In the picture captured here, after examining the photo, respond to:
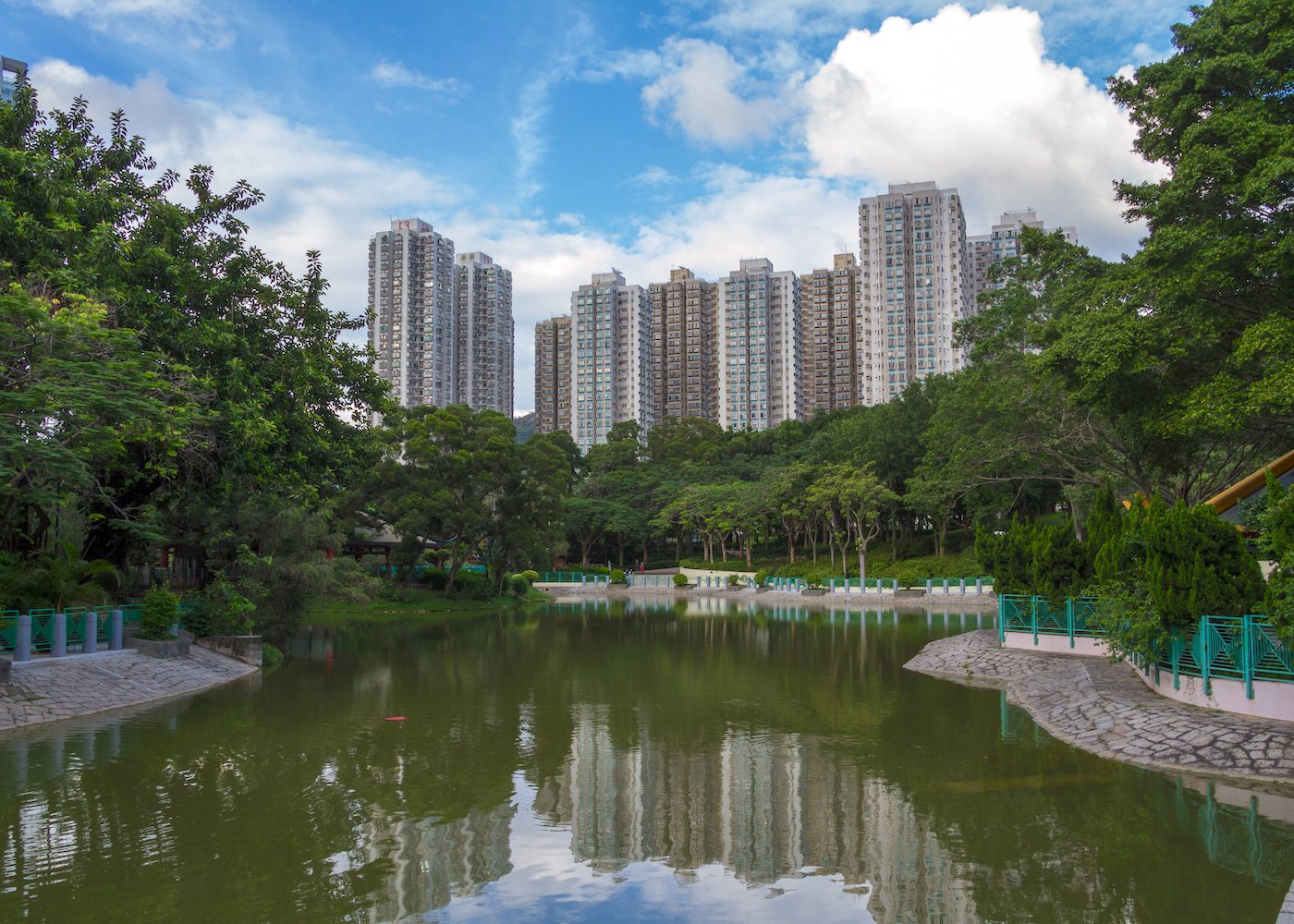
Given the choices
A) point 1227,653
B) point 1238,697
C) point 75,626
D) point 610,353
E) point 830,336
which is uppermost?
point 830,336

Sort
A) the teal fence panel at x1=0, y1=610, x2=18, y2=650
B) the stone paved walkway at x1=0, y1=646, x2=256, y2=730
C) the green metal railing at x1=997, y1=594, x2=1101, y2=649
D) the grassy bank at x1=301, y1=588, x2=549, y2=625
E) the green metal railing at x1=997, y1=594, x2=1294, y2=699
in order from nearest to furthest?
the green metal railing at x1=997, y1=594, x2=1294, y2=699, the stone paved walkway at x1=0, y1=646, x2=256, y2=730, the teal fence panel at x1=0, y1=610, x2=18, y2=650, the green metal railing at x1=997, y1=594, x2=1101, y2=649, the grassy bank at x1=301, y1=588, x2=549, y2=625

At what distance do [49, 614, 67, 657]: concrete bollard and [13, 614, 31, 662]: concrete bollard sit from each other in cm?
64

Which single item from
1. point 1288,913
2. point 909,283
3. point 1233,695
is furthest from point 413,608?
point 909,283

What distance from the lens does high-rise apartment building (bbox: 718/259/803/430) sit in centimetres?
11356

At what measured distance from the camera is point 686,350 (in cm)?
11938

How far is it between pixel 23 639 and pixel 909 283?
92.5m

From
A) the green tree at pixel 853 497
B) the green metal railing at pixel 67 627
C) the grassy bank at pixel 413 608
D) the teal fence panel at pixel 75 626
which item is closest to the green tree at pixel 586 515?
the grassy bank at pixel 413 608

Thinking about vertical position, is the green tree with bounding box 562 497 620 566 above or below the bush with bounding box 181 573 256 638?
above

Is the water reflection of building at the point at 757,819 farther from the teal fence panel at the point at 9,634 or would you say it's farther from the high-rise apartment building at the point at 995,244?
the high-rise apartment building at the point at 995,244

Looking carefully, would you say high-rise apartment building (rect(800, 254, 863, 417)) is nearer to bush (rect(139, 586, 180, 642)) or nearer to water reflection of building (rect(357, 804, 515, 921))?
bush (rect(139, 586, 180, 642))

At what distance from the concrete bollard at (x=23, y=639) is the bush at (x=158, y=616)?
3075 millimetres

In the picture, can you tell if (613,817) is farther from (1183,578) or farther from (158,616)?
(158,616)

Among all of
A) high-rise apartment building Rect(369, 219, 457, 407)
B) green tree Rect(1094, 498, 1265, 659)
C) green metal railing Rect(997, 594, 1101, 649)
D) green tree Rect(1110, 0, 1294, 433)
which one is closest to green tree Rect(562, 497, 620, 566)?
high-rise apartment building Rect(369, 219, 457, 407)

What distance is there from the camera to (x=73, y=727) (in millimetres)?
13406
